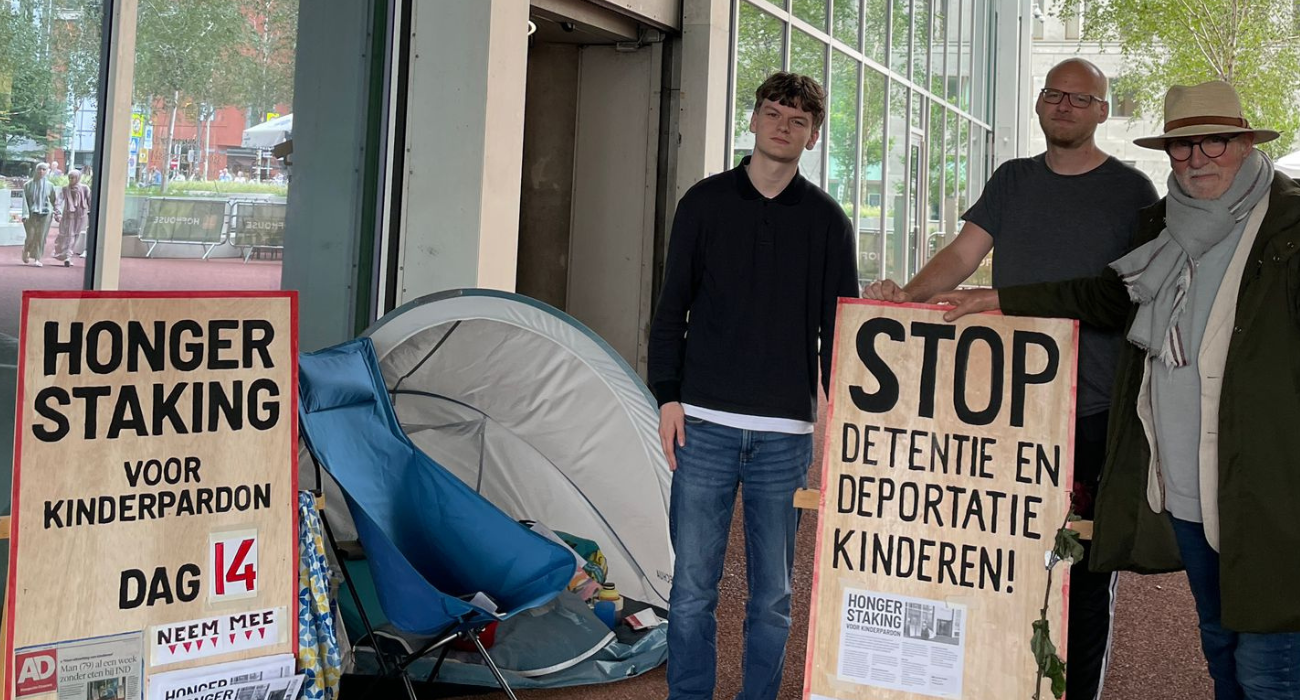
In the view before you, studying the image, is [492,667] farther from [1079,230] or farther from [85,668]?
[1079,230]

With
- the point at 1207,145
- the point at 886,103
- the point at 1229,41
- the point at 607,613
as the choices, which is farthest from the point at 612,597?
the point at 1229,41

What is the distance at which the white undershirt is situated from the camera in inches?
123

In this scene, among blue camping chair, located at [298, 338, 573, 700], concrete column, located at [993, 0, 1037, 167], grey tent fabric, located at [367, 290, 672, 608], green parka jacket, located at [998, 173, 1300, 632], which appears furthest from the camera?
concrete column, located at [993, 0, 1037, 167]

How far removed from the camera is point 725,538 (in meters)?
3.30

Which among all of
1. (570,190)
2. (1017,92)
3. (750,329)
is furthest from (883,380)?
(1017,92)

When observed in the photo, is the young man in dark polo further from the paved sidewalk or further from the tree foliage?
the tree foliage

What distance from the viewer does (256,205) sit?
525cm

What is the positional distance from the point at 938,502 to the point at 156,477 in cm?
179

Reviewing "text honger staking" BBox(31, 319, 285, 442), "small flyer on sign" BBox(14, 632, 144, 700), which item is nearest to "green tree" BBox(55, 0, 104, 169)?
"text honger staking" BBox(31, 319, 285, 442)

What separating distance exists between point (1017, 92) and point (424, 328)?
58.3 ft

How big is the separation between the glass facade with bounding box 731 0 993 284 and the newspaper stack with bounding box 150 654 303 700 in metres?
6.36

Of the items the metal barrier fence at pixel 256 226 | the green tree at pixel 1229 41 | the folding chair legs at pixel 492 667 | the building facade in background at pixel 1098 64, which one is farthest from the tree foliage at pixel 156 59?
the building facade in background at pixel 1098 64

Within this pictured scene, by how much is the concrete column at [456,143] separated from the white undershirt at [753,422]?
2.87m

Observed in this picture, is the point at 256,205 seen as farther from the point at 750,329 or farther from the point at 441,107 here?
the point at 750,329
